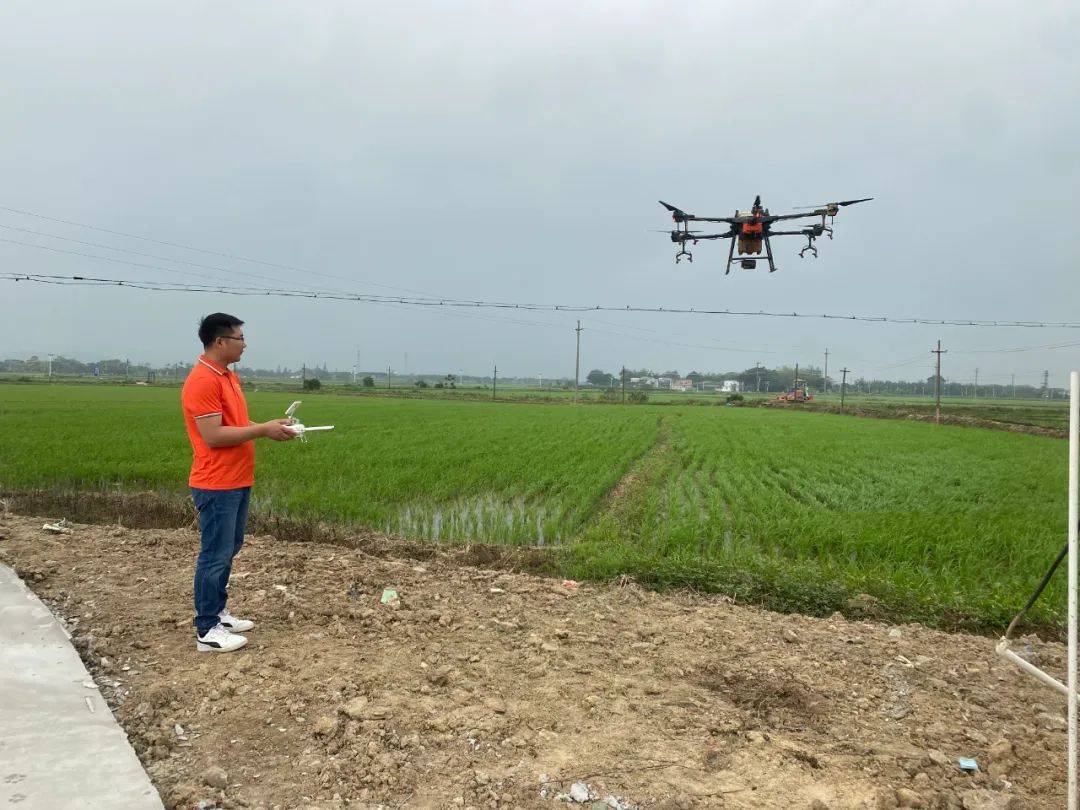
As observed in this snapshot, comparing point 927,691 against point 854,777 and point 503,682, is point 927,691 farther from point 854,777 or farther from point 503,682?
point 503,682

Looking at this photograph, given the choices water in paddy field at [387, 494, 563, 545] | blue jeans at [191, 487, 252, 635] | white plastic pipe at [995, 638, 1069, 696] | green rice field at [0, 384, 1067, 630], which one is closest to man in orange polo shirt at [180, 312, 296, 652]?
blue jeans at [191, 487, 252, 635]

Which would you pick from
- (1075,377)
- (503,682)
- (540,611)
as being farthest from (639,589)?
(1075,377)

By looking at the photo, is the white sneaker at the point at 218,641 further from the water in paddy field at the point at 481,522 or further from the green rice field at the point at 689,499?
the water in paddy field at the point at 481,522

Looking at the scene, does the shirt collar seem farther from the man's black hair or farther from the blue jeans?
the blue jeans

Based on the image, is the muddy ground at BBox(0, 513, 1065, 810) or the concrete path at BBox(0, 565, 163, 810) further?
the muddy ground at BBox(0, 513, 1065, 810)

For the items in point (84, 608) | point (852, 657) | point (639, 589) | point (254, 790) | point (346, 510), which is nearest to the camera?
point (254, 790)
